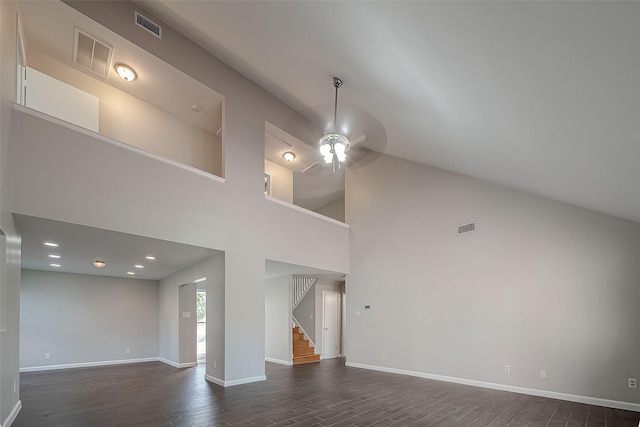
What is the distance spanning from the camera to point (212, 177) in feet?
20.5

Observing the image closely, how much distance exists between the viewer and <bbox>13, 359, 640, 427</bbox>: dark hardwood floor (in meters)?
4.45

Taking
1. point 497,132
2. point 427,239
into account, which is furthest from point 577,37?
point 427,239

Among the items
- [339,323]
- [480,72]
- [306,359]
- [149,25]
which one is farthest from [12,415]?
[339,323]

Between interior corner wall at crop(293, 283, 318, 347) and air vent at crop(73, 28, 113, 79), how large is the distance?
7.27 m

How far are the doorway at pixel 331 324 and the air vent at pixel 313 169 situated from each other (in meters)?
3.64

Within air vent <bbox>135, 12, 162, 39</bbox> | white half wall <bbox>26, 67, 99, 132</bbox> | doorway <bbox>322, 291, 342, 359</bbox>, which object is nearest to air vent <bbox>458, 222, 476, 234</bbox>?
doorway <bbox>322, 291, 342, 359</bbox>

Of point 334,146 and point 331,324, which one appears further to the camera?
point 331,324

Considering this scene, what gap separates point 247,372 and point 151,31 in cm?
622

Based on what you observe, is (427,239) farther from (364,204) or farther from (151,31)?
(151,31)

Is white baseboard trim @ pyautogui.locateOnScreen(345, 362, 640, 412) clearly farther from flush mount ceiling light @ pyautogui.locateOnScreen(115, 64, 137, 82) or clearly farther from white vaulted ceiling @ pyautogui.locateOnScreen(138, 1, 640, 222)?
flush mount ceiling light @ pyautogui.locateOnScreen(115, 64, 137, 82)

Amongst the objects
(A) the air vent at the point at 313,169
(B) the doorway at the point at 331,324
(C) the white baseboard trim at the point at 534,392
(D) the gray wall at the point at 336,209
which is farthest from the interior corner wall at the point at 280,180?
(C) the white baseboard trim at the point at 534,392

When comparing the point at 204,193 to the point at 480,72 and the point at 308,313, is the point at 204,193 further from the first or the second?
the point at 308,313

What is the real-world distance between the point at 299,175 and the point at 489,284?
5771mm

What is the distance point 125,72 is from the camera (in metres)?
6.06
